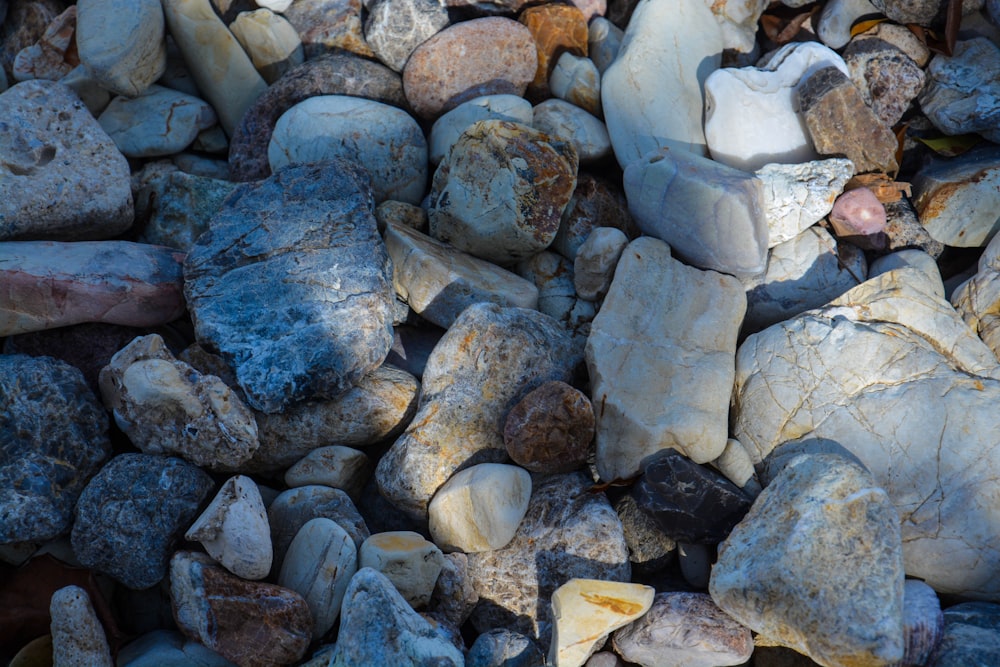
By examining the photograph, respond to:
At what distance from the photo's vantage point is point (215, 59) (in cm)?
337

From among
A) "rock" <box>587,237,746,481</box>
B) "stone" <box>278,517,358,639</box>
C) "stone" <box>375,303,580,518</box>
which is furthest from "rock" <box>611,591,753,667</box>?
"stone" <box>278,517,358,639</box>

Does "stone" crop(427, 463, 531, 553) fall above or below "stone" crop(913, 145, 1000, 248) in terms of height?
below

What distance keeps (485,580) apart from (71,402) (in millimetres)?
1334

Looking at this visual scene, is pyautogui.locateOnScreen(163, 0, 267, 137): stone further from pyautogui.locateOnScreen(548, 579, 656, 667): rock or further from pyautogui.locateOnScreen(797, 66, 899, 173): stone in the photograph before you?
pyautogui.locateOnScreen(548, 579, 656, 667): rock

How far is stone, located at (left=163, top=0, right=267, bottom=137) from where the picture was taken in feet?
11.0

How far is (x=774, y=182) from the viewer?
9.65 feet

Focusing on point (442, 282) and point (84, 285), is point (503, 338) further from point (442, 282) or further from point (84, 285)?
point (84, 285)

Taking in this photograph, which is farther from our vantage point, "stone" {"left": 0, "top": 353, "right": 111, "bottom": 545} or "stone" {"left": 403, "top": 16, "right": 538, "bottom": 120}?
"stone" {"left": 403, "top": 16, "right": 538, "bottom": 120}

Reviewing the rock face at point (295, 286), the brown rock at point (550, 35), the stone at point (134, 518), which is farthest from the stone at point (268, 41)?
the stone at point (134, 518)

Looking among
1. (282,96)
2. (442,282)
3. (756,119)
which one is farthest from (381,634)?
(756,119)

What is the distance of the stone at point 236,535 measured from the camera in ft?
7.22

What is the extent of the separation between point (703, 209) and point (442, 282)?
92 cm

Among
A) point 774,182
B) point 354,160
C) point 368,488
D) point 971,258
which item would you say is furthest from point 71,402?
point 971,258

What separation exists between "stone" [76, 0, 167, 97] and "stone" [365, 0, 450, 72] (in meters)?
0.86
